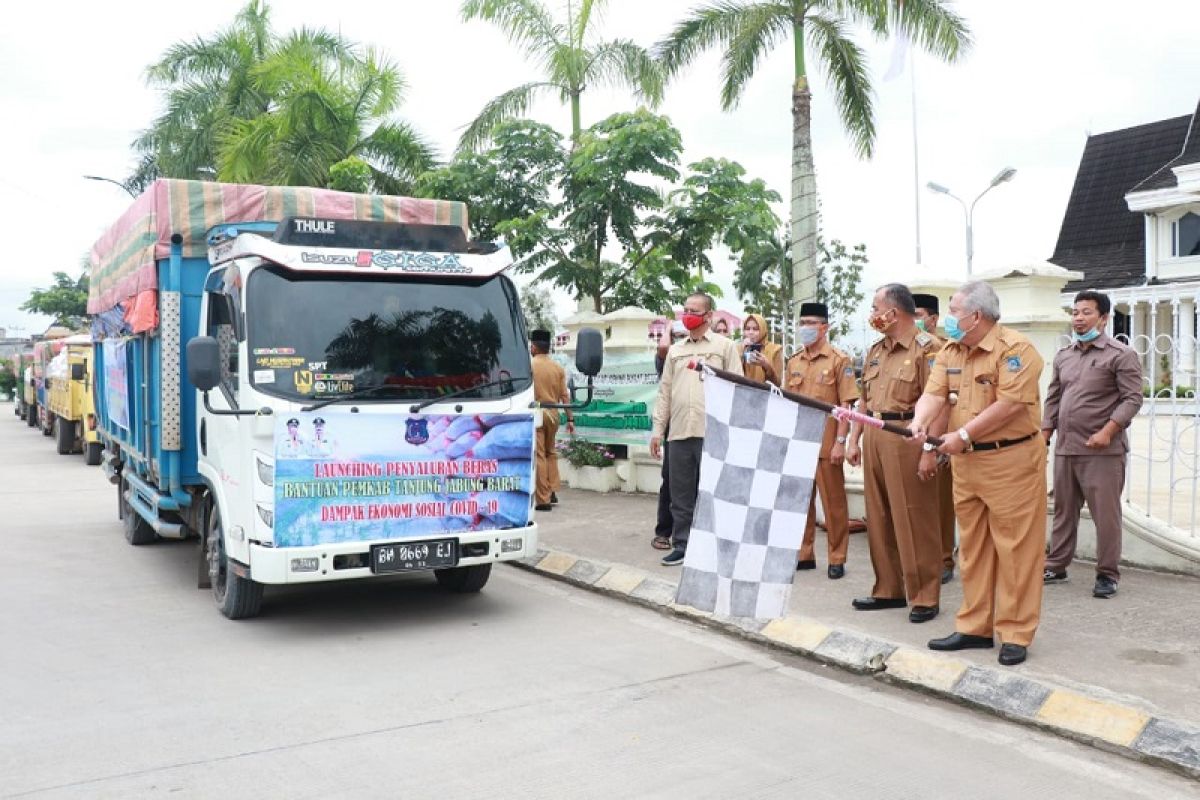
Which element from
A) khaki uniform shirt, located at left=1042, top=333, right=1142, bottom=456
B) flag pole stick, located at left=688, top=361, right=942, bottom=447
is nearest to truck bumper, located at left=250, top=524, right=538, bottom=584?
flag pole stick, located at left=688, top=361, right=942, bottom=447

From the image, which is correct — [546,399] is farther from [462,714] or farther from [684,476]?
[462,714]

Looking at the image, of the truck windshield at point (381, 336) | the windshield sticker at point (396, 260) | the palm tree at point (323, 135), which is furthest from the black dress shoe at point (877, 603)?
the palm tree at point (323, 135)

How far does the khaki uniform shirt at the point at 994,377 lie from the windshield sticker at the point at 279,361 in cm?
360

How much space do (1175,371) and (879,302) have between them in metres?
2.08

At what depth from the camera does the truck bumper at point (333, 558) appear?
20.0 ft

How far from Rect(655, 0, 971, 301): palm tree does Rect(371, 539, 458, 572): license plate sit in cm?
970

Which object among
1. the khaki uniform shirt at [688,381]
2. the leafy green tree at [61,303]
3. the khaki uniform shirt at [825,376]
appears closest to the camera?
the khaki uniform shirt at [825,376]

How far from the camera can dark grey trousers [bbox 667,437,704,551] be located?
8.04m

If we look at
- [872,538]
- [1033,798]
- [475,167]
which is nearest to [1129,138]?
[475,167]

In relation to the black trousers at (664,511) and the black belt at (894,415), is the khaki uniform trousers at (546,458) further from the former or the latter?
the black belt at (894,415)

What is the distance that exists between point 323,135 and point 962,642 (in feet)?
56.8

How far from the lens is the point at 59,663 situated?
5.95m

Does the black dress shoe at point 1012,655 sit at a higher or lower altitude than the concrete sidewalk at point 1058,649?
higher

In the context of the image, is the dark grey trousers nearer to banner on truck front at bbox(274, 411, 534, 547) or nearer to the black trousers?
the black trousers
